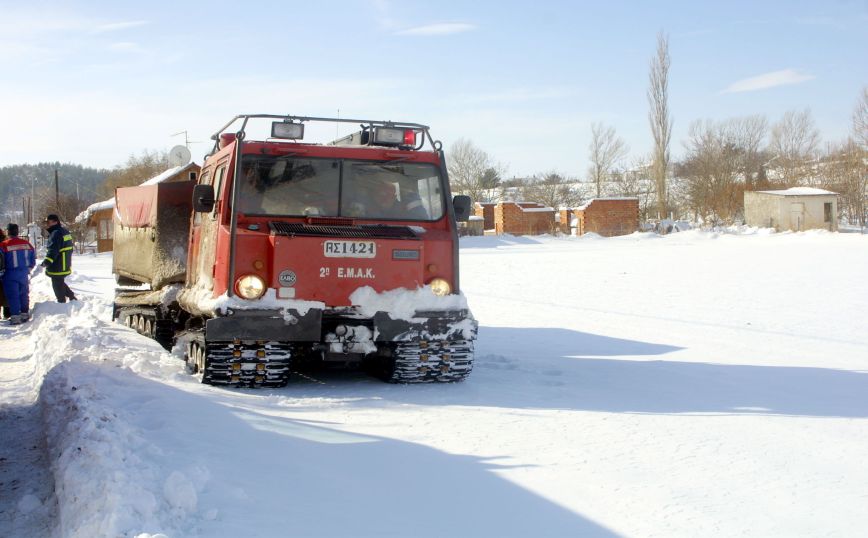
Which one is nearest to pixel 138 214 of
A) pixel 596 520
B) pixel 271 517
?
pixel 271 517

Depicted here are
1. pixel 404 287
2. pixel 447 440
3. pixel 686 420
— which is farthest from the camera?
pixel 404 287

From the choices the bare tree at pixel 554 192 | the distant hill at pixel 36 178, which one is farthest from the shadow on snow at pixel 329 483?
the distant hill at pixel 36 178

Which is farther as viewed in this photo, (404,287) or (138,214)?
(138,214)

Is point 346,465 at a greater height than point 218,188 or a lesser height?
lesser

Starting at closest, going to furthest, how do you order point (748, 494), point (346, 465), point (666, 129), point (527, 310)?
1. point (748, 494)
2. point (346, 465)
3. point (527, 310)
4. point (666, 129)

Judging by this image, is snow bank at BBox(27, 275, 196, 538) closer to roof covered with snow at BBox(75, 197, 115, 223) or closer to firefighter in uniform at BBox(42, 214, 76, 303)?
firefighter in uniform at BBox(42, 214, 76, 303)

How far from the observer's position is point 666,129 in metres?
68.8

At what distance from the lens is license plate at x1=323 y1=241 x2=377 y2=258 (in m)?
8.05

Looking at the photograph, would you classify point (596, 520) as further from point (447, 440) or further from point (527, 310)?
point (527, 310)

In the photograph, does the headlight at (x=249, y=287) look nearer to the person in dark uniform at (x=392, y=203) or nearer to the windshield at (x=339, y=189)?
the windshield at (x=339, y=189)

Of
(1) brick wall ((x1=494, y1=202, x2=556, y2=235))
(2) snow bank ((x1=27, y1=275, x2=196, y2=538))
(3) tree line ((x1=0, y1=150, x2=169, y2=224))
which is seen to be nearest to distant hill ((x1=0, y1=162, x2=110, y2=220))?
(3) tree line ((x1=0, y1=150, x2=169, y2=224))

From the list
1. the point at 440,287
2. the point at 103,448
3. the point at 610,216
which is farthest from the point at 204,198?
the point at 610,216

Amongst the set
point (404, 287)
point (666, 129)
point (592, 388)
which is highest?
point (666, 129)

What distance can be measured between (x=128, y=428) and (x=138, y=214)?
24.0 feet
